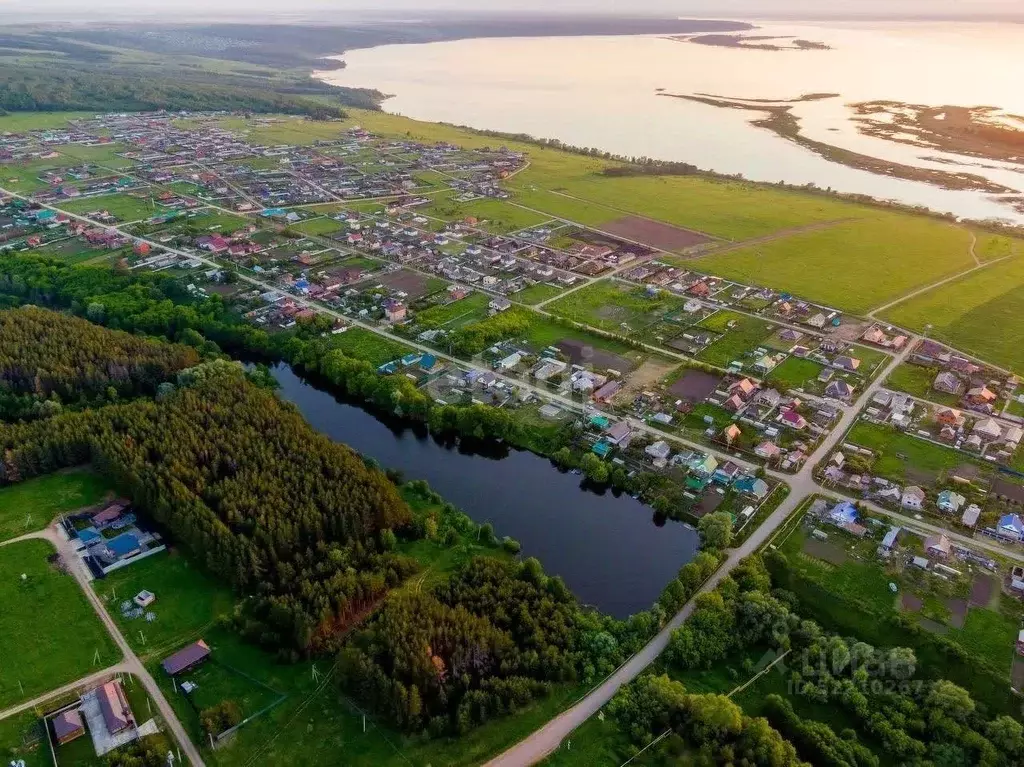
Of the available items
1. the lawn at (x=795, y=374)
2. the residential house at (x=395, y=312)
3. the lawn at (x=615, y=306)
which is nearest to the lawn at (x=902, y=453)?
the lawn at (x=795, y=374)

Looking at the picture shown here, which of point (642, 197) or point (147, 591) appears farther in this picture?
point (642, 197)

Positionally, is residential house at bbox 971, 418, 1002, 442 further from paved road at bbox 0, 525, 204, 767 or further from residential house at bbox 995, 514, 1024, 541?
paved road at bbox 0, 525, 204, 767

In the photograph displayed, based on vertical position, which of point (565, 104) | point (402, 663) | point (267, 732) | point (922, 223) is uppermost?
point (565, 104)

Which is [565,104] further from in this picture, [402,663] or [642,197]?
[402,663]

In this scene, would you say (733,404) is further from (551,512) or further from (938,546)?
(551,512)

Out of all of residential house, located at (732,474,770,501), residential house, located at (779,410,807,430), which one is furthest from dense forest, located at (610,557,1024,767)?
residential house, located at (779,410,807,430)

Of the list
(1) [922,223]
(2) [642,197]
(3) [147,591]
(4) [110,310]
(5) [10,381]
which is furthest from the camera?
(2) [642,197]

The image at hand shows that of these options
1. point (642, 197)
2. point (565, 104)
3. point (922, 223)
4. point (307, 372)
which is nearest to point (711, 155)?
point (642, 197)

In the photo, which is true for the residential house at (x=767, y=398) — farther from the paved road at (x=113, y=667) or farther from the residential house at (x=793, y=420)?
the paved road at (x=113, y=667)
